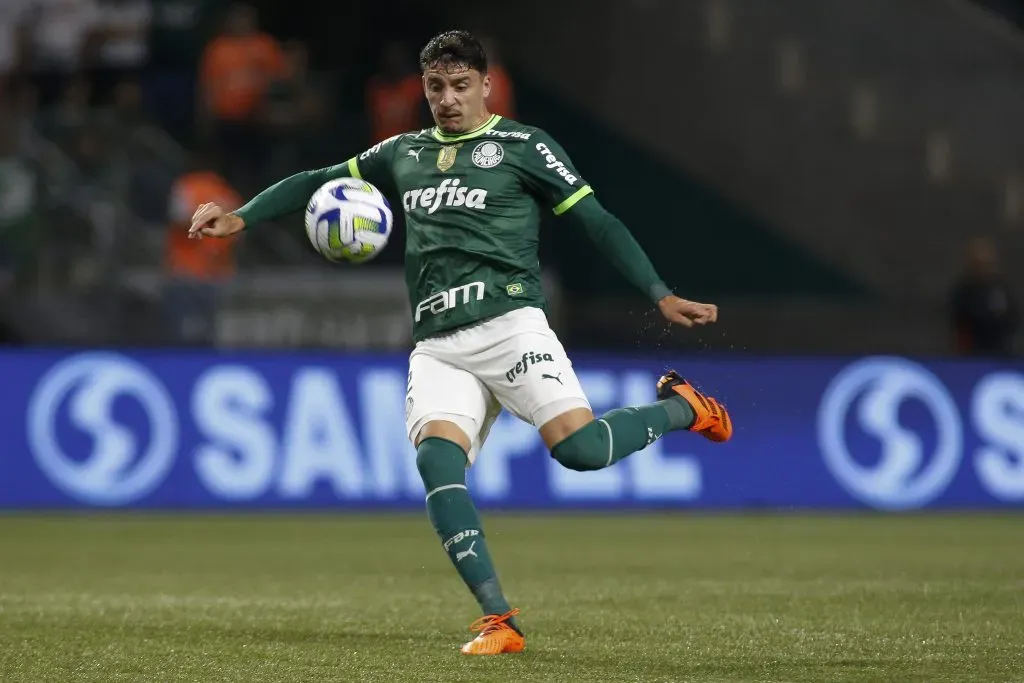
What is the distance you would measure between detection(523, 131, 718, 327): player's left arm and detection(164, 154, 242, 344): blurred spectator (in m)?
8.60

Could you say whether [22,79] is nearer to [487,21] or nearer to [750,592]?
[487,21]

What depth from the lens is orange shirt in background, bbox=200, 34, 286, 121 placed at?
16.9m

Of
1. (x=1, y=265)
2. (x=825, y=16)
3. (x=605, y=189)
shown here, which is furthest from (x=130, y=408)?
(x=825, y=16)

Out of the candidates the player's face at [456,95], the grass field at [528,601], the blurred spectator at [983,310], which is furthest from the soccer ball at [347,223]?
the blurred spectator at [983,310]

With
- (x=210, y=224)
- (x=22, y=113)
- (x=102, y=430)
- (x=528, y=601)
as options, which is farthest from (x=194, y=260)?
(x=210, y=224)

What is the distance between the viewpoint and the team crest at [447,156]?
23.3 feet

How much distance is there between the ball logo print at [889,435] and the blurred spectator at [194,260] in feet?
17.0

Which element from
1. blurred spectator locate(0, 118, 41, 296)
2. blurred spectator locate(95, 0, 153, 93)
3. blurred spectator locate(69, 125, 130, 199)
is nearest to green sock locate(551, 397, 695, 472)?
blurred spectator locate(0, 118, 41, 296)

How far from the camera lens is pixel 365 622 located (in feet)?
25.1

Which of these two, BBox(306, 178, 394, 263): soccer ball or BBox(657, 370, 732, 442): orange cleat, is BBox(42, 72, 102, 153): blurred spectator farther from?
BBox(657, 370, 732, 442): orange cleat

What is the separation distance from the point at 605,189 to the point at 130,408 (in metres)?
6.06

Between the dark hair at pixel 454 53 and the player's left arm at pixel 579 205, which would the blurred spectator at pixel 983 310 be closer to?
the player's left arm at pixel 579 205

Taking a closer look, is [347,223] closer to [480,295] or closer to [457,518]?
[480,295]

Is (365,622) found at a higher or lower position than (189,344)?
lower
